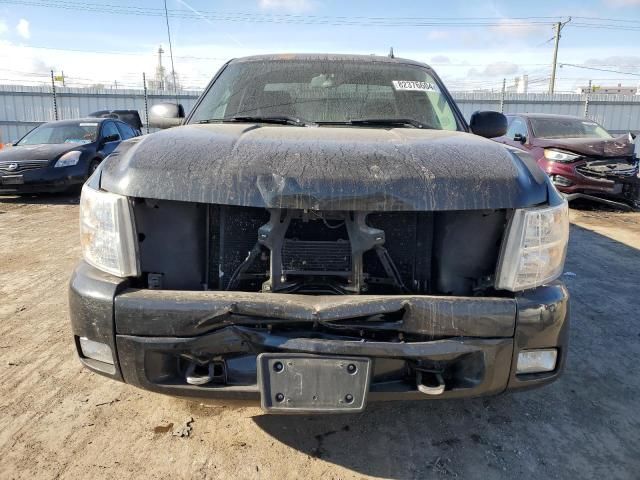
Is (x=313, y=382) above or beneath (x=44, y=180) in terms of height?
above

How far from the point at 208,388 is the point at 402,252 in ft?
3.17

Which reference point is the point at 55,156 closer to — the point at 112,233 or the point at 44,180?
the point at 44,180

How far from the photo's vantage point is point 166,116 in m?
3.34

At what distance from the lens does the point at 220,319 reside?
1.74m

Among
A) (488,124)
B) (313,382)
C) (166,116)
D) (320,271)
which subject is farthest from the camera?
(166,116)

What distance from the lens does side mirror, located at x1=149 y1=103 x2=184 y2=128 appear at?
3299mm

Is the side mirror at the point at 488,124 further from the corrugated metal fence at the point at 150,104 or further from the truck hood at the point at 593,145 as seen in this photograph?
the corrugated metal fence at the point at 150,104

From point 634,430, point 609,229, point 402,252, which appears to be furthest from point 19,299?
point 609,229

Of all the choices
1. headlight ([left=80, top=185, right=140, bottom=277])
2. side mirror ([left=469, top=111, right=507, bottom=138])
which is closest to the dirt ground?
headlight ([left=80, top=185, right=140, bottom=277])

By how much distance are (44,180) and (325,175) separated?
814cm

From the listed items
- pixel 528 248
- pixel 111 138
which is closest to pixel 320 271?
pixel 528 248

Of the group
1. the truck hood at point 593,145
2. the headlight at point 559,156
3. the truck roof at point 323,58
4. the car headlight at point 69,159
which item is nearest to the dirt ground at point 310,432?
the truck roof at point 323,58

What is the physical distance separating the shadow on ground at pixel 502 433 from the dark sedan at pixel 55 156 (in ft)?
22.9

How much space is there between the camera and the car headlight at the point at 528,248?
1817 mm
